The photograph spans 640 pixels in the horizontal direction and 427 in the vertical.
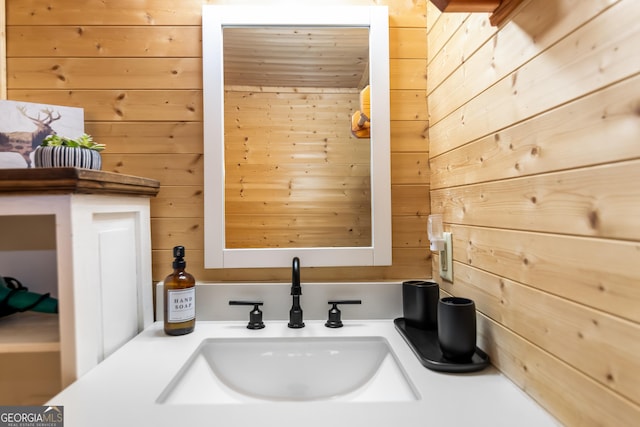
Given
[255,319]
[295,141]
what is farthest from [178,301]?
[295,141]

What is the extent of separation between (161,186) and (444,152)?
855 millimetres

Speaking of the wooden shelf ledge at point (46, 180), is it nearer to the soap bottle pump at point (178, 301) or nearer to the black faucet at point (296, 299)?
the soap bottle pump at point (178, 301)

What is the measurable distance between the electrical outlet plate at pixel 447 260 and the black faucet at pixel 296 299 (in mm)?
410

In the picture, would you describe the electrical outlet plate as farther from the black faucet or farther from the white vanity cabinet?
the white vanity cabinet

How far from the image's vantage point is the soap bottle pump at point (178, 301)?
971 mm

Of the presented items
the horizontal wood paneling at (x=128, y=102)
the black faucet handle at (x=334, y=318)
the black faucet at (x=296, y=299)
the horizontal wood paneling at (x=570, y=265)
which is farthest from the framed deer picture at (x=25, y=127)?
the horizontal wood paneling at (x=570, y=265)

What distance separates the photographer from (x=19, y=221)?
1065 millimetres

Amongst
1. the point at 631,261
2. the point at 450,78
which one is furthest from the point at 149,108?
the point at 631,261

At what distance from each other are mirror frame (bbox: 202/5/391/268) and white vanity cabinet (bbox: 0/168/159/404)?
0.22m

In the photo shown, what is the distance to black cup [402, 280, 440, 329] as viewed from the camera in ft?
3.19

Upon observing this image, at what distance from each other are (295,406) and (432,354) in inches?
13.2

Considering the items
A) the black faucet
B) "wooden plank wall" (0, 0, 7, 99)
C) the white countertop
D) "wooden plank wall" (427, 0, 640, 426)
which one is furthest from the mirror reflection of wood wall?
"wooden plank wall" (0, 0, 7, 99)

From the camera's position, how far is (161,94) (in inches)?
44.4

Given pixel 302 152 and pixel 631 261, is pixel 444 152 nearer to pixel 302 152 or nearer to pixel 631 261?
pixel 302 152
